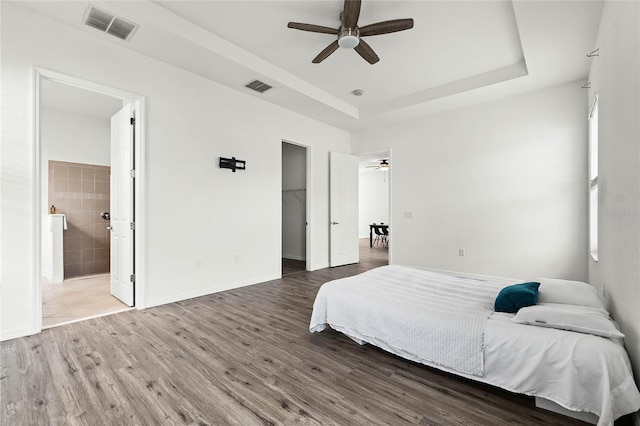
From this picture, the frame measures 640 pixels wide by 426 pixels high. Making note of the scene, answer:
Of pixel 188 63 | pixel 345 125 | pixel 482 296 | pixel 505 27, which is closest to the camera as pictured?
pixel 482 296

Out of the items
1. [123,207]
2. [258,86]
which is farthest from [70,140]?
[258,86]

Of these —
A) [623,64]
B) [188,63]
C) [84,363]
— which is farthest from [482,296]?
[188,63]

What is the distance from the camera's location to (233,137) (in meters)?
4.40

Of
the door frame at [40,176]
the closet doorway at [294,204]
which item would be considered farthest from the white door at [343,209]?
the door frame at [40,176]

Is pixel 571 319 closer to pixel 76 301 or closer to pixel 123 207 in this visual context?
pixel 123 207

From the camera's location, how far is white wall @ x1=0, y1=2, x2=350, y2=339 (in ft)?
8.65

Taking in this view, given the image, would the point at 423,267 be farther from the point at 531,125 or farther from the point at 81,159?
the point at 81,159

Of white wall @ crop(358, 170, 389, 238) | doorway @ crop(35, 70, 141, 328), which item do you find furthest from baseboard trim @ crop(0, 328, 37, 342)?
white wall @ crop(358, 170, 389, 238)

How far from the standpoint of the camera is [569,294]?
7.13 feet

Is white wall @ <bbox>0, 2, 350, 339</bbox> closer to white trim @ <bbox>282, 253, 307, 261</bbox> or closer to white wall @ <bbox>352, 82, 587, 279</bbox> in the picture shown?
white trim @ <bbox>282, 253, 307, 261</bbox>

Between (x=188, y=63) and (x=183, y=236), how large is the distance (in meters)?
2.17

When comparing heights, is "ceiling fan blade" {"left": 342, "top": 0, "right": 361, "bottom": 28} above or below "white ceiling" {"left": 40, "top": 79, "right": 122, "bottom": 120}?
above

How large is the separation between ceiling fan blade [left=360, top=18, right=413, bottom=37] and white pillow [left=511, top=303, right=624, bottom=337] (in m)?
2.55

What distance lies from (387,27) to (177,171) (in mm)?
2931
